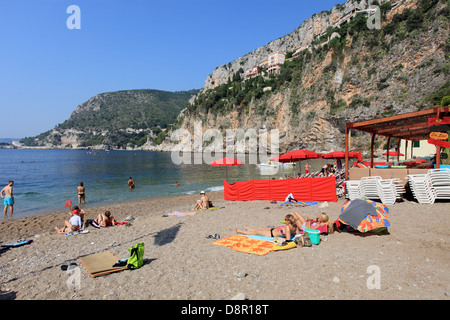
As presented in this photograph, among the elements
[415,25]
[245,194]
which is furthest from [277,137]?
[245,194]

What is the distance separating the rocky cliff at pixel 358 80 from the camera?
3962cm

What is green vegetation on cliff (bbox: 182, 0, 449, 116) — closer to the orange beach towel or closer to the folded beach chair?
the folded beach chair

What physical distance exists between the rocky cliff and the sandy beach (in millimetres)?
37052

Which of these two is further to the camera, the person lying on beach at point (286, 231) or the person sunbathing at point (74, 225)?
the person sunbathing at point (74, 225)

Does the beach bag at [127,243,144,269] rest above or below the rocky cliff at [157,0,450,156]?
below

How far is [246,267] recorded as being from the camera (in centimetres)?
523

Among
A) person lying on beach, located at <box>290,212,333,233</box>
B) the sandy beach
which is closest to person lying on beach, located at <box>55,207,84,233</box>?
the sandy beach

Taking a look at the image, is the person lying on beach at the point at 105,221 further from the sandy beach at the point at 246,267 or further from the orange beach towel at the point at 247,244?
the orange beach towel at the point at 247,244

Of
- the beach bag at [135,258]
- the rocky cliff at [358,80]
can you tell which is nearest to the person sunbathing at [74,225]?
the beach bag at [135,258]

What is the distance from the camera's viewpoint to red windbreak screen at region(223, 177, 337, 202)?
1212 cm

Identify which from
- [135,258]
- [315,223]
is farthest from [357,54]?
[135,258]

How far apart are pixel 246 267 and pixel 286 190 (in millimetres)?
8574

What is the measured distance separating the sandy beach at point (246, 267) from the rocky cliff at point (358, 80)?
122 ft

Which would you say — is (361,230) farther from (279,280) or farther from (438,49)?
(438,49)
